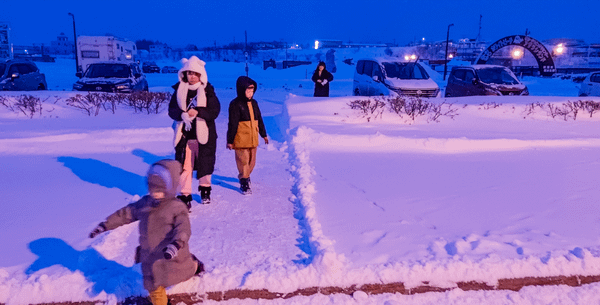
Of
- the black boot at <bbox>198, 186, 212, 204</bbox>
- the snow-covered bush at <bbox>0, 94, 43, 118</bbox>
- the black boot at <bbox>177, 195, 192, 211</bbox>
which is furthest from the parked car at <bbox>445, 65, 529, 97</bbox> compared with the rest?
the snow-covered bush at <bbox>0, 94, 43, 118</bbox>

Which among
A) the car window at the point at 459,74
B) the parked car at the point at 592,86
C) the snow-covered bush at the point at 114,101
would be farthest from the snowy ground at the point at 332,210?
the parked car at the point at 592,86

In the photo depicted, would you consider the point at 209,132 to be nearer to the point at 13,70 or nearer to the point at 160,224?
the point at 160,224

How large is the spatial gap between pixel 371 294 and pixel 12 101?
34.7ft

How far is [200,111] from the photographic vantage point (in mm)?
4410

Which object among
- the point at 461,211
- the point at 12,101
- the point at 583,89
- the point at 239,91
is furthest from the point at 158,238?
the point at 583,89

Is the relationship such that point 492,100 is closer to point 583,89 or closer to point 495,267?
point 583,89

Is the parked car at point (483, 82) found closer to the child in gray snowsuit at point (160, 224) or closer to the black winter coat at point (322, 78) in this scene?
the black winter coat at point (322, 78)

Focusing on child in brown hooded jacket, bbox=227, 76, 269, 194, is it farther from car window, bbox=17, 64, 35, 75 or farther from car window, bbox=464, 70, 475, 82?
car window, bbox=17, 64, 35, 75

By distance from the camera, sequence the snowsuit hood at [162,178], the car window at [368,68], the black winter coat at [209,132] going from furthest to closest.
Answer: the car window at [368,68], the black winter coat at [209,132], the snowsuit hood at [162,178]

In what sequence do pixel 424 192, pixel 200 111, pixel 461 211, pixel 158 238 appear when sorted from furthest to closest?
pixel 424 192 → pixel 461 211 → pixel 200 111 → pixel 158 238

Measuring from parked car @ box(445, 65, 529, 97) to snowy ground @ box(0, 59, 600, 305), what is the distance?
16.0 feet

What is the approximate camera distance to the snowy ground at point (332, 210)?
3387 mm

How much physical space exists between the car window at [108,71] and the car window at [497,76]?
12.3 meters

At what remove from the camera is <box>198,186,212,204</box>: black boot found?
4910mm
